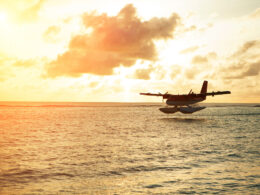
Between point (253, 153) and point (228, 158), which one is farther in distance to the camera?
point (253, 153)

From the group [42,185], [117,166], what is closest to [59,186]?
[42,185]

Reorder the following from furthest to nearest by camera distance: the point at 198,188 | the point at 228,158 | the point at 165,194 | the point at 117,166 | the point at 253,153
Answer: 1. the point at 253,153
2. the point at 228,158
3. the point at 117,166
4. the point at 198,188
5. the point at 165,194

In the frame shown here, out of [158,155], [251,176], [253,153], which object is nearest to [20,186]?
[158,155]

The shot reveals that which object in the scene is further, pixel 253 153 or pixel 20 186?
pixel 253 153

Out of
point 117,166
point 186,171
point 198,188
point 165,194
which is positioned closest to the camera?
point 165,194

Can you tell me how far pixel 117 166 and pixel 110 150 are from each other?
5.75 metres

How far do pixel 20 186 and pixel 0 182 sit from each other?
48.6 inches

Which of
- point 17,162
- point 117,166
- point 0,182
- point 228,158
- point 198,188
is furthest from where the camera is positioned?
point 228,158

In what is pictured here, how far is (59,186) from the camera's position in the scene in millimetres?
11250

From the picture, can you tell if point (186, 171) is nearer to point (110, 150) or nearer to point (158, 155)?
Answer: point (158, 155)

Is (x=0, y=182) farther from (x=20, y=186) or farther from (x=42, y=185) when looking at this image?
(x=42, y=185)

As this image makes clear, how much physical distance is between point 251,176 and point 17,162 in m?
13.7

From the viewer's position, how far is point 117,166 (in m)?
15.1

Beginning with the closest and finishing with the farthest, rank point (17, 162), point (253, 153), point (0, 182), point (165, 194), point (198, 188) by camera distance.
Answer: point (165, 194) < point (198, 188) < point (0, 182) < point (17, 162) < point (253, 153)
